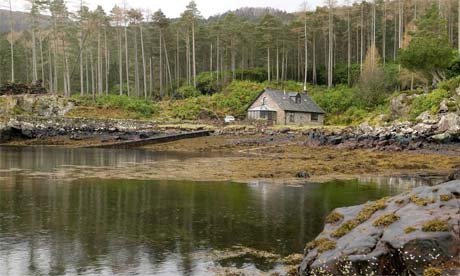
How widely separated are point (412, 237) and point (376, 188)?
14.9 m

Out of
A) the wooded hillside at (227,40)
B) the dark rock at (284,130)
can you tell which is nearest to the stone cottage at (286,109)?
the wooded hillside at (227,40)

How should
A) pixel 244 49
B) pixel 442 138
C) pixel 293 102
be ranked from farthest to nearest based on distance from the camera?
pixel 244 49 < pixel 293 102 < pixel 442 138

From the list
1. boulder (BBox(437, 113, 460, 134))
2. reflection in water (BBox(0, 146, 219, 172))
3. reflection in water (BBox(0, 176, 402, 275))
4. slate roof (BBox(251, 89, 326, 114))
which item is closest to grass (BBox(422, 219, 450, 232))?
reflection in water (BBox(0, 176, 402, 275))

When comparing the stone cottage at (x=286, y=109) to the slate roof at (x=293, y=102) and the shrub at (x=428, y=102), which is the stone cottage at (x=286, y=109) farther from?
the shrub at (x=428, y=102)

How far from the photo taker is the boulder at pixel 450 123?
38844mm

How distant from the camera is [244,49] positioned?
9206 centimetres

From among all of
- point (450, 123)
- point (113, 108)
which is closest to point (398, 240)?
point (450, 123)

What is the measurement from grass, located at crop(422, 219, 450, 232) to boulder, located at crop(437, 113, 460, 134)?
33.4 m

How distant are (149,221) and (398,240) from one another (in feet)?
30.4

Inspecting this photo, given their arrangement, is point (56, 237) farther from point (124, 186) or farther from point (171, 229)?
point (124, 186)

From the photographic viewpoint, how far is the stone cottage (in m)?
68.4

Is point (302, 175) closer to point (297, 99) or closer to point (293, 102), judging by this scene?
point (293, 102)

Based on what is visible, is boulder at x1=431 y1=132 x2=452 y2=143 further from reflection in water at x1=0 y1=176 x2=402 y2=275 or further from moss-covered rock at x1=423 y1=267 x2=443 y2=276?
moss-covered rock at x1=423 y1=267 x2=443 y2=276

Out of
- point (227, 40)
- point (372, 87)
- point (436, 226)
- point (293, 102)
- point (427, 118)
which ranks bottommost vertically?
point (436, 226)
